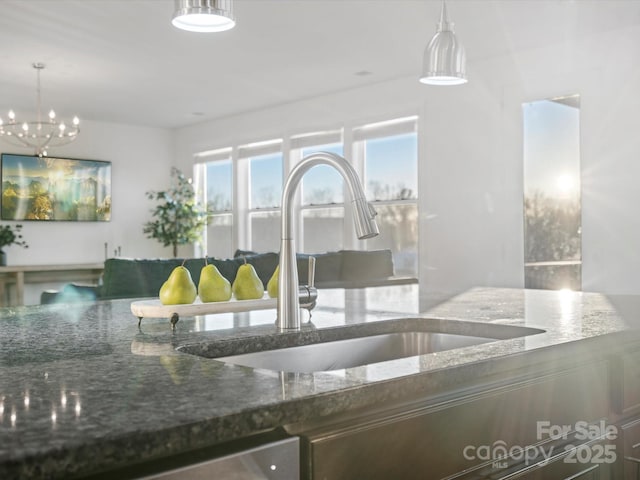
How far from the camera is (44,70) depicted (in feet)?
19.2

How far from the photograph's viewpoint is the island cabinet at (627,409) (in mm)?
1419

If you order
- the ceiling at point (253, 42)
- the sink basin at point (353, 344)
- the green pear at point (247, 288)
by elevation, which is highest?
the ceiling at point (253, 42)

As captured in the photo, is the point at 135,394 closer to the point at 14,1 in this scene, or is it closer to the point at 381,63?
the point at 14,1

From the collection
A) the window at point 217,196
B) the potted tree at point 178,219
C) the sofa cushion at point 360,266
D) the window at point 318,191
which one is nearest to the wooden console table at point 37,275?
the potted tree at point 178,219

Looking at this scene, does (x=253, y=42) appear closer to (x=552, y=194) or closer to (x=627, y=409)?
(x=552, y=194)

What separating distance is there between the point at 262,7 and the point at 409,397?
3.81 metres

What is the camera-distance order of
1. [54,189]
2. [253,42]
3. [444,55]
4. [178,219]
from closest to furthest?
[444,55], [253,42], [54,189], [178,219]

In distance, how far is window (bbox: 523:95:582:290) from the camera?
5.11 metres

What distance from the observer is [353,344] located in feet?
4.99

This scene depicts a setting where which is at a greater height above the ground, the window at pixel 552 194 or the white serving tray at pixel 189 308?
the window at pixel 552 194

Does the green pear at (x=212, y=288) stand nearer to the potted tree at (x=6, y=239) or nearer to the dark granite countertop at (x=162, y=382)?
the dark granite countertop at (x=162, y=382)

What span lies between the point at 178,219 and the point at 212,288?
6.95 m

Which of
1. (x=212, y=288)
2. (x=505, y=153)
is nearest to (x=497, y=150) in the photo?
(x=505, y=153)

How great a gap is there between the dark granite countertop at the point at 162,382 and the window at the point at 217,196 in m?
6.74
